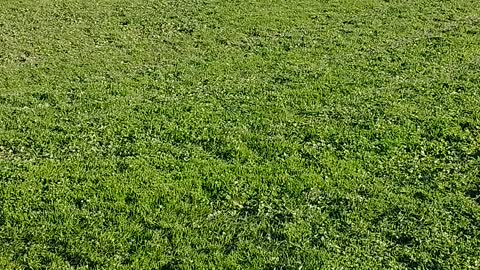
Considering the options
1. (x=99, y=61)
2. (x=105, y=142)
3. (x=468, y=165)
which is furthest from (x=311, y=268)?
(x=99, y=61)

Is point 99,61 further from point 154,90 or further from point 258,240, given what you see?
point 258,240

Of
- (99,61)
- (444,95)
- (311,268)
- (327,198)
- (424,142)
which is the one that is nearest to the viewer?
A: (311,268)

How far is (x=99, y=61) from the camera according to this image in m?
13.1

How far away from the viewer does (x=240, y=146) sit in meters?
9.00

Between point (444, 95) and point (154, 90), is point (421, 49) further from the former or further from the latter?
point (154, 90)

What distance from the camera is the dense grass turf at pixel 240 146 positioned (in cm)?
682

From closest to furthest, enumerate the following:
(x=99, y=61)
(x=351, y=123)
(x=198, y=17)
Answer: (x=351, y=123) → (x=99, y=61) → (x=198, y=17)

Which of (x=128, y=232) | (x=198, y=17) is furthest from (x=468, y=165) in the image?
(x=198, y=17)

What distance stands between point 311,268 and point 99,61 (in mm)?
7997

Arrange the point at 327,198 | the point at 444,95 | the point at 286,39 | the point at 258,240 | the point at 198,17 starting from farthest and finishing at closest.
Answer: the point at 198,17, the point at 286,39, the point at 444,95, the point at 327,198, the point at 258,240

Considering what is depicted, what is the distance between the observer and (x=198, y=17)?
16.5 meters

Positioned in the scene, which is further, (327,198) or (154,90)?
(154,90)

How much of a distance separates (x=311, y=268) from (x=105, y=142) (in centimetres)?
388

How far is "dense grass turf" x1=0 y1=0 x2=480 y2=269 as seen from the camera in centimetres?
682
